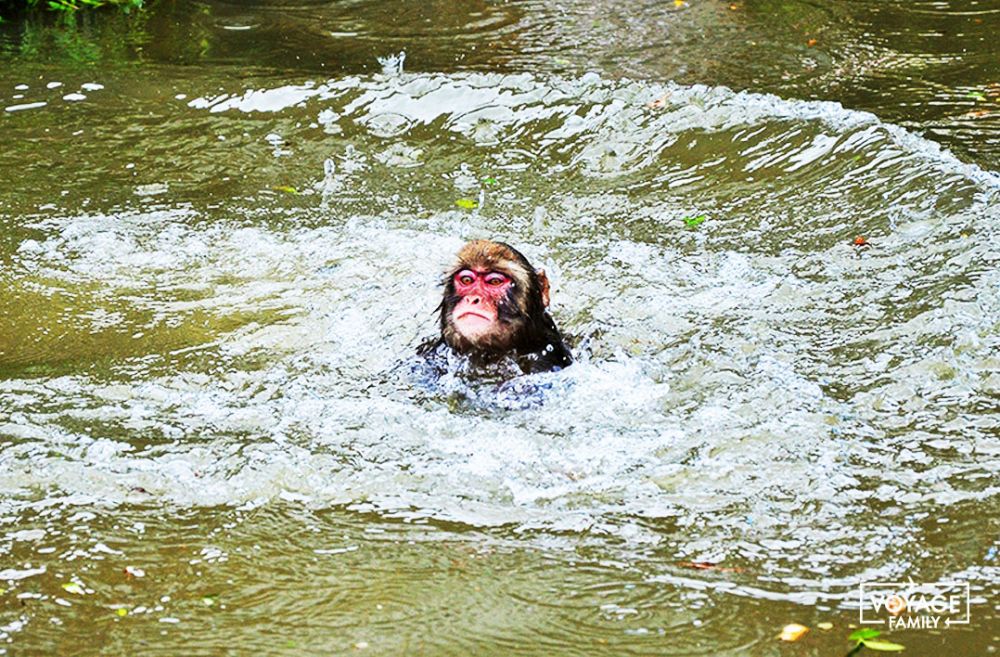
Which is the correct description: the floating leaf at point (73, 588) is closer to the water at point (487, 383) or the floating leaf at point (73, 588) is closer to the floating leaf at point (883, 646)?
the water at point (487, 383)

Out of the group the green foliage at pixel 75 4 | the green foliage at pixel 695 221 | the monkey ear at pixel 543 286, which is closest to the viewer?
the monkey ear at pixel 543 286

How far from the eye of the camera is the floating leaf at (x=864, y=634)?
4332 mm

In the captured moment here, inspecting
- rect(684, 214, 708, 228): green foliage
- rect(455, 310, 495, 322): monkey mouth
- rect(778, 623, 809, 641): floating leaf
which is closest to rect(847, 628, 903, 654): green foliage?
rect(778, 623, 809, 641): floating leaf

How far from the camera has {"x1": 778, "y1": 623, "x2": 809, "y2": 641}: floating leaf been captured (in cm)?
437

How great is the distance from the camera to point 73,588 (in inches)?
189

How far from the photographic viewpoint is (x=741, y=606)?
459cm

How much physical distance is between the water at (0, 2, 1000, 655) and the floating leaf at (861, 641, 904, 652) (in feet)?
0.28

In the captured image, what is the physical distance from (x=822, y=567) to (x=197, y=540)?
2.51 m

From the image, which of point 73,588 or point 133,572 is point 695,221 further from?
point 73,588

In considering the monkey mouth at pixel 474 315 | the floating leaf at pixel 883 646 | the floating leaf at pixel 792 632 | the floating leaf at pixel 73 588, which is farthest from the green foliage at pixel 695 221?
the floating leaf at pixel 73 588

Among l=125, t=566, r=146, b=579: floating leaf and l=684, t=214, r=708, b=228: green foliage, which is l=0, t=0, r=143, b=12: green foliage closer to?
l=684, t=214, r=708, b=228: green foliage

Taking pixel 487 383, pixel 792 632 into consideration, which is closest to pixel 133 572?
pixel 792 632

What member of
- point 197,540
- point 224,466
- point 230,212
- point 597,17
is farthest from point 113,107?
point 197,540

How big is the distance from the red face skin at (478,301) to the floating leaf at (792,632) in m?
2.91
